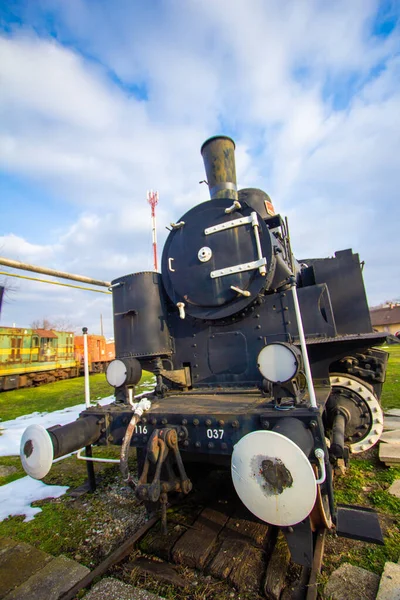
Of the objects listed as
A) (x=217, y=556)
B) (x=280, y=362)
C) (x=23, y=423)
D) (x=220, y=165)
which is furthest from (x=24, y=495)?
(x=220, y=165)

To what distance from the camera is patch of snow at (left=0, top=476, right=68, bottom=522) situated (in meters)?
3.57

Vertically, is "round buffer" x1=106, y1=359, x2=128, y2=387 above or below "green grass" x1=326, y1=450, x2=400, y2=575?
above

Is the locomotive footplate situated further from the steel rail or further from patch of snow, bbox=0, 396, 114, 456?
patch of snow, bbox=0, 396, 114, 456

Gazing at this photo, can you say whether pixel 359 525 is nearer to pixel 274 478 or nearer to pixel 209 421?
pixel 274 478

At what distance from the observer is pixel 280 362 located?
238 cm

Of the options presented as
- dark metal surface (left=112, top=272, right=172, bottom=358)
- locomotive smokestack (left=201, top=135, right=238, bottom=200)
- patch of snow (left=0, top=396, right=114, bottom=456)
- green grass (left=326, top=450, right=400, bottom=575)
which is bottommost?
green grass (left=326, top=450, right=400, bottom=575)

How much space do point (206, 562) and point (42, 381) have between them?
Answer: 20.1 m

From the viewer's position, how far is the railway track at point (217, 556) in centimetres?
215

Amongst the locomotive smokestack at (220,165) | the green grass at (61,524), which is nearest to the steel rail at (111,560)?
the green grass at (61,524)

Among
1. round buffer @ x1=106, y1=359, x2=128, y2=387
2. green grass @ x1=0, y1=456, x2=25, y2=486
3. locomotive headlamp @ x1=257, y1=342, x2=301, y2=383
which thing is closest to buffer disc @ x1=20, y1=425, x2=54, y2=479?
round buffer @ x1=106, y1=359, x2=128, y2=387

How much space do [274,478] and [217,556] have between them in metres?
1.19

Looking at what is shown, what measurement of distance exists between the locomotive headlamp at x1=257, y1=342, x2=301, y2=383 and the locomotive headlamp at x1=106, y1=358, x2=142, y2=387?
62.9 inches

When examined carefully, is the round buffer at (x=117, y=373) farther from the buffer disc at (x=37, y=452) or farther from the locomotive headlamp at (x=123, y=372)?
the buffer disc at (x=37, y=452)

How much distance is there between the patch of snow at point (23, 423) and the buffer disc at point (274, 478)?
527 centimetres
